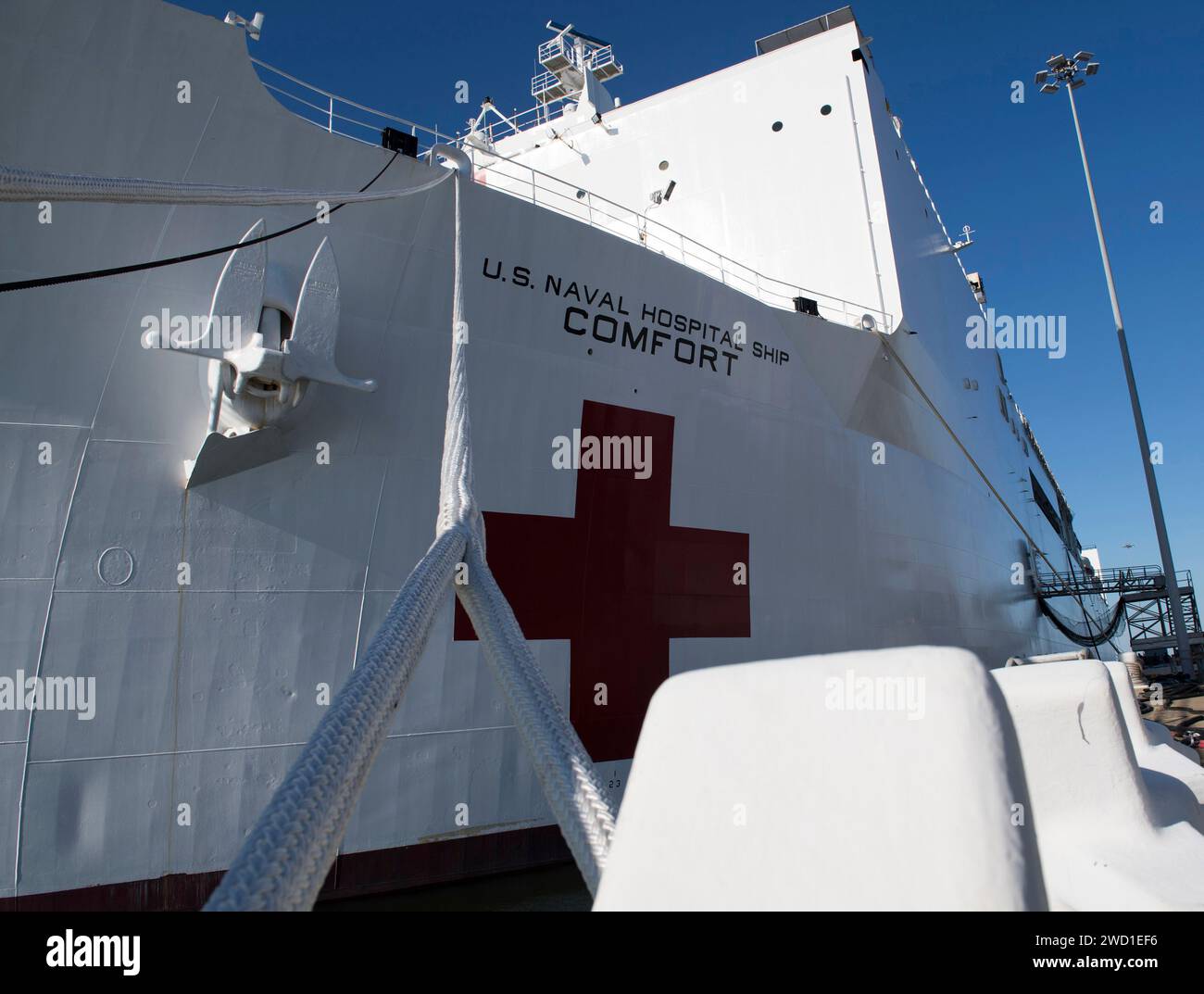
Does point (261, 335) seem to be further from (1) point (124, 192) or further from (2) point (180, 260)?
(1) point (124, 192)

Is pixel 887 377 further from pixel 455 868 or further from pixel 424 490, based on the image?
pixel 455 868

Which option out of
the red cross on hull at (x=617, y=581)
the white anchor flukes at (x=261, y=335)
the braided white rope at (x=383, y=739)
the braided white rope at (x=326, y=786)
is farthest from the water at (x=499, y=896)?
the braided white rope at (x=326, y=786)

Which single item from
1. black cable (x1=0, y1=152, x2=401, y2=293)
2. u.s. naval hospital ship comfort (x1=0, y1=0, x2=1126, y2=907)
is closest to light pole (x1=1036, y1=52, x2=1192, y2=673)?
u.s. naval hospital ship comfort (x1=0, y1=0, x2=1126, y2=907)

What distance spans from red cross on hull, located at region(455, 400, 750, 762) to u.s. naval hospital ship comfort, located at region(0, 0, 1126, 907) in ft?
0.06

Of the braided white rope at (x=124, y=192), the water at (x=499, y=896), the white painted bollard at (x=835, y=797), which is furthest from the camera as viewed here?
the water at (x=499, y=896)

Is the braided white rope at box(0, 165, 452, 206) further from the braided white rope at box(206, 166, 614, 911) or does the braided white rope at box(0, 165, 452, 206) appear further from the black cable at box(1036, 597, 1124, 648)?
the black cable at box(1036, 597, 1124, 648)

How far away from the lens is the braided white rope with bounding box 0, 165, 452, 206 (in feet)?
5.99

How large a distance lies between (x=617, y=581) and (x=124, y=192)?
120 inches

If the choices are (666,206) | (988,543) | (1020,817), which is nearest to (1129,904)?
(1020,817)

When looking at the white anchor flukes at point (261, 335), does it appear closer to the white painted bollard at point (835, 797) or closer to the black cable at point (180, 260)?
the black cable at point (180, 260)

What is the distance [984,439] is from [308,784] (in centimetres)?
1089

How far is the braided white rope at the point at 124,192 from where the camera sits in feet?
5.99

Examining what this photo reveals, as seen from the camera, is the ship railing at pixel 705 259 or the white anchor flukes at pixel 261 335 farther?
the ship railing at pixel 705 259

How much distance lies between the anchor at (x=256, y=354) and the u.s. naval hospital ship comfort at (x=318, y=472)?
0.05 ft
